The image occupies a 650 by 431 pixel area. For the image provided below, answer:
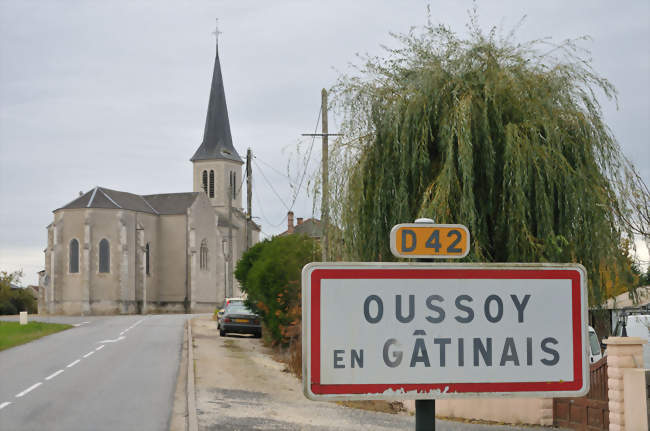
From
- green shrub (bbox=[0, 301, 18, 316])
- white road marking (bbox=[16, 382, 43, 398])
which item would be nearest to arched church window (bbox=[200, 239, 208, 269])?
green shrub (bbox=[0, 301, 18, 316])

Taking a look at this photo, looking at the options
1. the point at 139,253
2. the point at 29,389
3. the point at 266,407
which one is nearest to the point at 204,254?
the point at 139,253

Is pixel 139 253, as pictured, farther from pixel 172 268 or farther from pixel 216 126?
pixel 216 126

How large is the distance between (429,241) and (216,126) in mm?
93742

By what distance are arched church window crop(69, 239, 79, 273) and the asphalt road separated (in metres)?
43.9

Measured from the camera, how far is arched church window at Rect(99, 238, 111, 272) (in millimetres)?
73500

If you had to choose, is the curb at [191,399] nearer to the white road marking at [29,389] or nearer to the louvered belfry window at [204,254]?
the white road marking at [29,389]

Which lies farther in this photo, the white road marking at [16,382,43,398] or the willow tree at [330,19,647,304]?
the white road marking at [16,382,43,398]

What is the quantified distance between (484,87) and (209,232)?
7377 centimetres

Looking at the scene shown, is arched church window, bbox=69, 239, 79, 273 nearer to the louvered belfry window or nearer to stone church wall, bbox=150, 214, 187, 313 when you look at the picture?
stone church wall, bbox=150, 214, 187, 313

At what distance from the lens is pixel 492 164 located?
995 cm

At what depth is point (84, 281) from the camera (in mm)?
71875

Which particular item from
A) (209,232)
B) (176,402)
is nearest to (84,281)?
(209,232)

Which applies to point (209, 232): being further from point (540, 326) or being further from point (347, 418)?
point (540, 326)

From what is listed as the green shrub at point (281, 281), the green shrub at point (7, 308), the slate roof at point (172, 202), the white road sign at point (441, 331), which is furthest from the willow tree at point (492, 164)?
the green shrub at point (7, 308)
